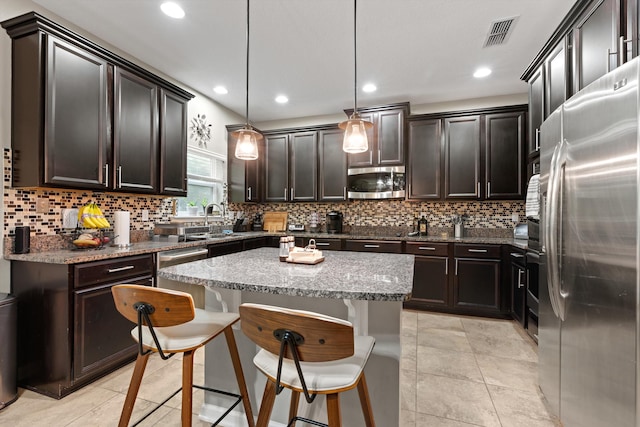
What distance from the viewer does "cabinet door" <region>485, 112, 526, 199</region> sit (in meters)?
3.72

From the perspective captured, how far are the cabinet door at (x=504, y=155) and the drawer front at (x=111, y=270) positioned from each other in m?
3.86

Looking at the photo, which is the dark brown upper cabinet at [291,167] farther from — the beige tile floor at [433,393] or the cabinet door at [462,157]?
the beige tile floor at [433,393]

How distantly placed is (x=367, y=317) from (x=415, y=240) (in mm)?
2561

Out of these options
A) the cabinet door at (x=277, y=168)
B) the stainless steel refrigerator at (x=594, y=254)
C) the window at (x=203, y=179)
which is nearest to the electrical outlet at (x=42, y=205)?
the window at (x=203, y=179)

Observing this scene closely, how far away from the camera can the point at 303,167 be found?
4.71 metres

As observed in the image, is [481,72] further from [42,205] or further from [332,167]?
[42,205]

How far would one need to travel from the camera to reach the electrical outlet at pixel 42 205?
2393 mm

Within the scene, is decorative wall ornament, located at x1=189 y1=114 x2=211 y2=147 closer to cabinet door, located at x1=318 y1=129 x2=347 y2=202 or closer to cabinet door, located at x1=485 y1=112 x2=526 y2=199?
cabinet door, located at x1=318 y1=129 x2=347 y2=202

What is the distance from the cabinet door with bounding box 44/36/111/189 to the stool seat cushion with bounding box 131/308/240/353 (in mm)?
1609

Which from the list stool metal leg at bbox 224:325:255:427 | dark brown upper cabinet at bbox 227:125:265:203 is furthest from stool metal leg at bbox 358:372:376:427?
dark brown upper cabinet at bbox 227:125:265:203

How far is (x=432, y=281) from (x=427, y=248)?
16.1 inches

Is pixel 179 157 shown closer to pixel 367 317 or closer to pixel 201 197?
pixel 201 197

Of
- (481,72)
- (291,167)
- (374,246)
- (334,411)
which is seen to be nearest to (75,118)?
(334,411)

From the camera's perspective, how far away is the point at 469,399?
6.58 feet
